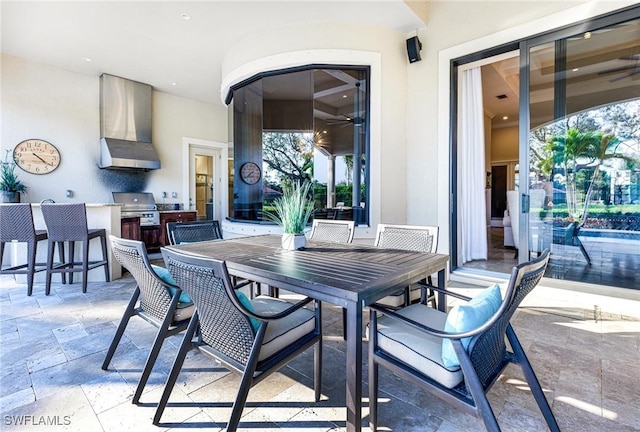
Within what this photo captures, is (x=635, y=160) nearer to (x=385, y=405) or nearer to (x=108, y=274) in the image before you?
(x=385, y=405)

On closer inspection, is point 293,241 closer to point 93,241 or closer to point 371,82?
point 371,82

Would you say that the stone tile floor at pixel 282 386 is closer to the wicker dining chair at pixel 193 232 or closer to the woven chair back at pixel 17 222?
the wicker dining chair at pixel 193 232

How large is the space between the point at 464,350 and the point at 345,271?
2.14 ft

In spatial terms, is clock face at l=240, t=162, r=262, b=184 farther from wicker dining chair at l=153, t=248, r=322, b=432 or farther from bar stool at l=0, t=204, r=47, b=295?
wicker dining chair at l=153, t=248, r=322, b=432

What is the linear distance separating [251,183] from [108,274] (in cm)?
231

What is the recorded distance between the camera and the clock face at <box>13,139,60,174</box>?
4902mm

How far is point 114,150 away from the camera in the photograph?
5.56 metres

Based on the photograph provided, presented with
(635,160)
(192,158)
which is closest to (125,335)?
(635,160)

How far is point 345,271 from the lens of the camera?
1584 millimetres

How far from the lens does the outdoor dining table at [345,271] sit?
1.24m

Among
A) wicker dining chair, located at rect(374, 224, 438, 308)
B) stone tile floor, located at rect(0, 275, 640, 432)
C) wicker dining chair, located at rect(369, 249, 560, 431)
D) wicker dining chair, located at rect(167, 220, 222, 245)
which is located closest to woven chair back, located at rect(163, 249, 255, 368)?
stone tile floor, located at rect(0, 275, 640, 432)

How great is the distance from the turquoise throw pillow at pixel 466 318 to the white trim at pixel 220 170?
21.8 feet

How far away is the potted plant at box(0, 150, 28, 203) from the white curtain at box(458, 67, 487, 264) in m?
6.74

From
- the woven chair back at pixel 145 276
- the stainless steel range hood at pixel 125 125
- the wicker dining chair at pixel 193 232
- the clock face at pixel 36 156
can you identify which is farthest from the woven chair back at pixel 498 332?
the clock face at pixel 36 156
